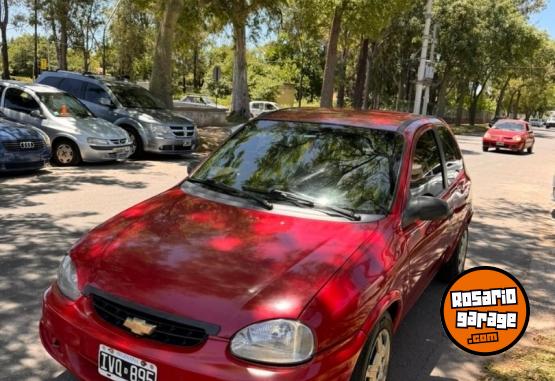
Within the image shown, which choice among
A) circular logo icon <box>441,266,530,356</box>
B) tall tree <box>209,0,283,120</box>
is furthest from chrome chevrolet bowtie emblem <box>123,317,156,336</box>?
tall tree <box>209,0,283,120</box>

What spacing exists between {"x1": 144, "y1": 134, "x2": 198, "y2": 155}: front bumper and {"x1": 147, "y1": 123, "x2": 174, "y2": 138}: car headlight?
0.10 m

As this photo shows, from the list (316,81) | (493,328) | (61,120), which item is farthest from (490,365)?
(316,81)

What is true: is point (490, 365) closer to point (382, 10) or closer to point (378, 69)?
point (382, 10)

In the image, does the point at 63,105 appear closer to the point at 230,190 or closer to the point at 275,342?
the point at 230,190

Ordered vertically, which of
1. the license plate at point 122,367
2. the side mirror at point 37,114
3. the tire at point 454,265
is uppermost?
the side mirror at point 37,114

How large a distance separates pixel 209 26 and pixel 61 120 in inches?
553

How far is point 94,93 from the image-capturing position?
1432 centimetres

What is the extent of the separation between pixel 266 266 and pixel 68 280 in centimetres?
108

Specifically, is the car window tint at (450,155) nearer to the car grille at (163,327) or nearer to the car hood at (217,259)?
the car hood at (217,259)

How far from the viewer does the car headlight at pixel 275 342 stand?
242cm

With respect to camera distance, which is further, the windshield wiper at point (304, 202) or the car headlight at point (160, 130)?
the car headlight at point (160, 130)

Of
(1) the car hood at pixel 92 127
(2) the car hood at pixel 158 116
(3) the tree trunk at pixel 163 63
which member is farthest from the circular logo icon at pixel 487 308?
(3) the tree trunk at pixel 163 63

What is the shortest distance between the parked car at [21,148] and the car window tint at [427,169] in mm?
7869

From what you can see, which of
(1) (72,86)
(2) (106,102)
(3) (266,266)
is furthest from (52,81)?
(3) (266,266)
